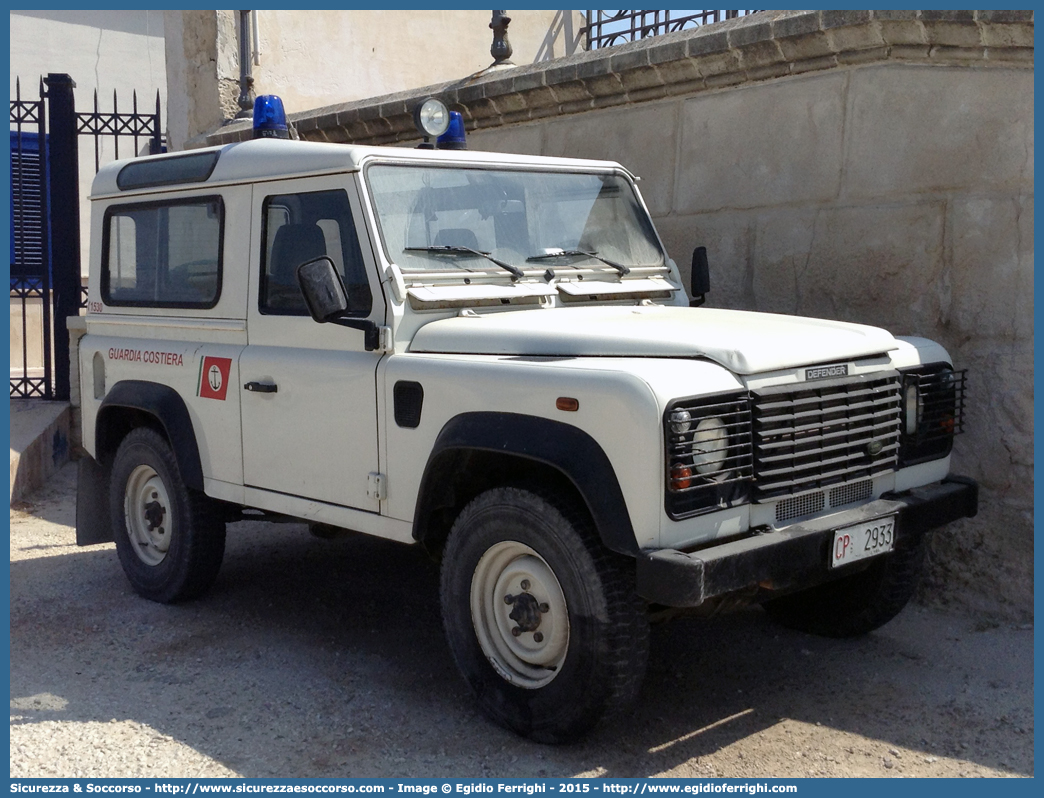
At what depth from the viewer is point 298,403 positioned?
15.0 ft

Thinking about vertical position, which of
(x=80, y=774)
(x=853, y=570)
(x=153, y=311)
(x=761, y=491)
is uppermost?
(x=153, y=311)

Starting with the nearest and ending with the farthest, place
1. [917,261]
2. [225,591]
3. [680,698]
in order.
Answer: [680,698] < [917,261] < [225,591]

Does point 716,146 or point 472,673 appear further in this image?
point 716,146

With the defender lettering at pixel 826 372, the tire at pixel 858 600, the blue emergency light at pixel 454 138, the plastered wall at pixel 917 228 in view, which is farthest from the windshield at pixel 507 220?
the tire at pixel 858 600

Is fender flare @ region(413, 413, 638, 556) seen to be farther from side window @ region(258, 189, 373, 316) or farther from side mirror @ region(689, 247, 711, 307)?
side mirror @ region(689, 247, 711, 307)

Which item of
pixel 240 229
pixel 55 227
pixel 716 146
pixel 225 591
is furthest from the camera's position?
pixel 55 227

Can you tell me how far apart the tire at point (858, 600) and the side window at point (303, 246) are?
2321 millimetres

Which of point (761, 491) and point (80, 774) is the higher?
point (761, 491)

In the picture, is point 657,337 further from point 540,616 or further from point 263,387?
point 263,387

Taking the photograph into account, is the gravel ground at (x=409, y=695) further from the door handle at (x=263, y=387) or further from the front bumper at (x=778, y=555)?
the door handle at (x=263, y=387)

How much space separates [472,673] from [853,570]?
1.45 metres

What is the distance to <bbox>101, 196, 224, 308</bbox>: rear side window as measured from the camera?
16.9 feet
